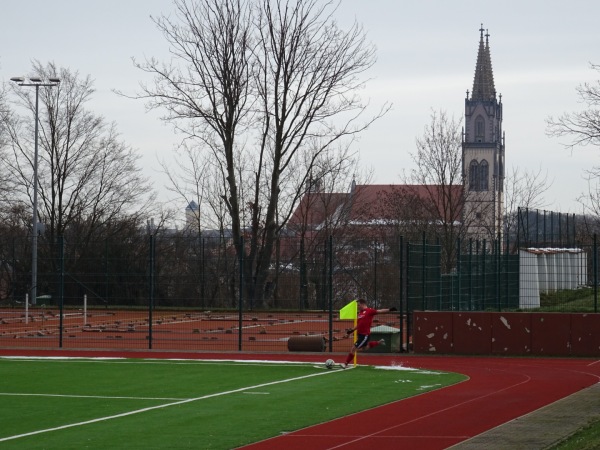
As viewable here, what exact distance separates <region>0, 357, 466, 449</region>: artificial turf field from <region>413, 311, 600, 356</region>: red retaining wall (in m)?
4.01

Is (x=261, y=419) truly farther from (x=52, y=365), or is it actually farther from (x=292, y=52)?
(x=292, y=52)

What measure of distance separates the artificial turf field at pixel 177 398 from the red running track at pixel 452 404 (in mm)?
528

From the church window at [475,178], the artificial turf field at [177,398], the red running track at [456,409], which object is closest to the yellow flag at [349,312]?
the artificial turf field at [177,398]

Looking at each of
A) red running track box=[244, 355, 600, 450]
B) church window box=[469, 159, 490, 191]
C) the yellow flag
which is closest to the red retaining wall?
red running track box=[244, 355, 600, 450]

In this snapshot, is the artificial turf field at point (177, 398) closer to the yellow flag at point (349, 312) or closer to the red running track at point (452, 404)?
the red running track at point (452, 404)

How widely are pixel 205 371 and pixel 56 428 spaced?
8919 millimetres

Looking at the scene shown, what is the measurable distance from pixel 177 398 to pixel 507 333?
11770 mm

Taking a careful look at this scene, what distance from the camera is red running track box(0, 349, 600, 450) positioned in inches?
567

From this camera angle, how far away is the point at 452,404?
1831 cm

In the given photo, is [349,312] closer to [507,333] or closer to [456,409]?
A: [507,333]

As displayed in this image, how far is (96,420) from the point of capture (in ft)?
54.0

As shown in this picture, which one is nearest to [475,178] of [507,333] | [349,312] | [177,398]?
[507,333]

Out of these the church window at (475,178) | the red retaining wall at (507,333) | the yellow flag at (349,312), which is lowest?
the red retaining wall at (507,333)

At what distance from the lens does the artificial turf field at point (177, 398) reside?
1488cm
